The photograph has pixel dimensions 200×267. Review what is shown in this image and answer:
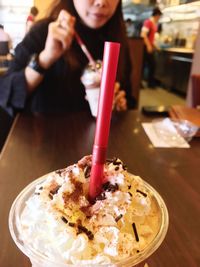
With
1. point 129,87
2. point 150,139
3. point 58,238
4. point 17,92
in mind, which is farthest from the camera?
point 129,87

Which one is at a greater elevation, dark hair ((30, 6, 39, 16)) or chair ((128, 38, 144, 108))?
dark hair ((30, 6, 39, 16))

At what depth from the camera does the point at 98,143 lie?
329 mm

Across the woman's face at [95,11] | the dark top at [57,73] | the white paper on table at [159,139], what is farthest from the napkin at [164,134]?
the woman's face at [95,11]

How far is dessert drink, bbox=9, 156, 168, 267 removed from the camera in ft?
1.01

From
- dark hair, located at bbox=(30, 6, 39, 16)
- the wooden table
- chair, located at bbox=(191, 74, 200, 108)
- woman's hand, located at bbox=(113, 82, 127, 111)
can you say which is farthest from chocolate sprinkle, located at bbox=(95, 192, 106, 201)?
chair, located at bbox=(191, 74, 200, 108)

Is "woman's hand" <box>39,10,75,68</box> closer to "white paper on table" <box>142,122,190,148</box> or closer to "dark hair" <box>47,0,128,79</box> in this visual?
"dark hair" <box>47,0,128,79</box>

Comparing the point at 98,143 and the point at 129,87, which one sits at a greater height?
the point at 98,143

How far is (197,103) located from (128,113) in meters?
0.60

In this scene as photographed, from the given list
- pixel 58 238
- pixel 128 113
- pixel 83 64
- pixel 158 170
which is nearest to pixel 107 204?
pixel 58 238

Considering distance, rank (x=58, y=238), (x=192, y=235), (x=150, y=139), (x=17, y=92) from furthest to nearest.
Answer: (x=17, y=92) → (x=150, y=139) → (x=192, y=235) → (x=58, y=238)

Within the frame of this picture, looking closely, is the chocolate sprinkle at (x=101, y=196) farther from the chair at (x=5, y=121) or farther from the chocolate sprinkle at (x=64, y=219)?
the chair at (x=5, y=121)

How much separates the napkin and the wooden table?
0.03 metres

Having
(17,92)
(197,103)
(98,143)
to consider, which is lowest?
(197,103)

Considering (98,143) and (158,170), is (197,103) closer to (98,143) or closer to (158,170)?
(158,170)
